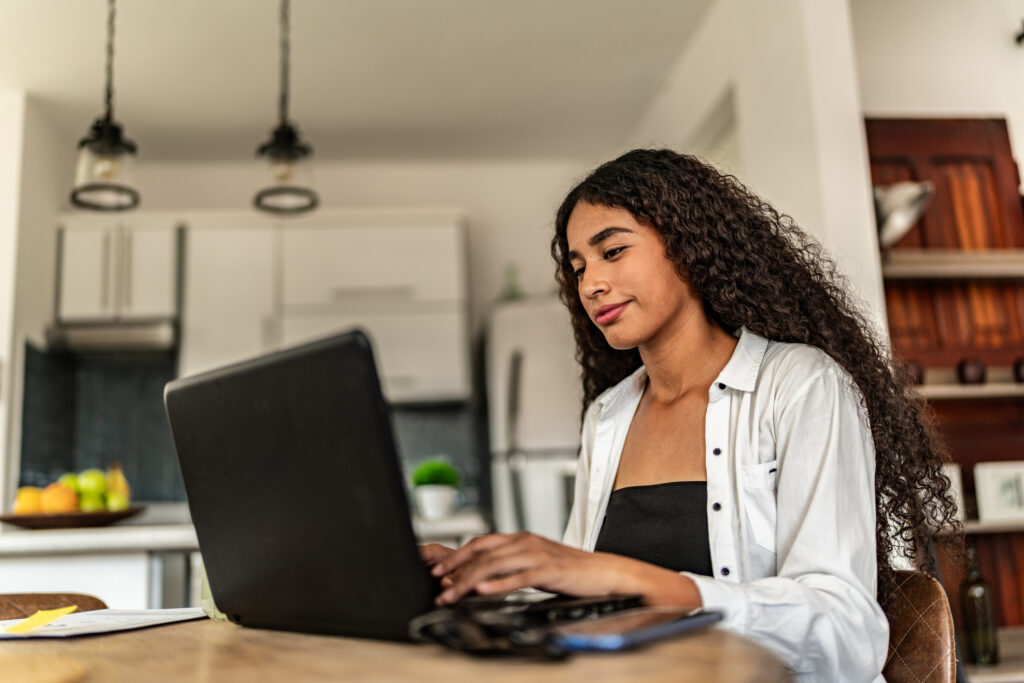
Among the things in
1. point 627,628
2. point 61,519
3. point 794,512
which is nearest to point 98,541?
point 61,519

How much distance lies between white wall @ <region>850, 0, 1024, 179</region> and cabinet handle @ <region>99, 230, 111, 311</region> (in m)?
3.58

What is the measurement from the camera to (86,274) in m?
4.59

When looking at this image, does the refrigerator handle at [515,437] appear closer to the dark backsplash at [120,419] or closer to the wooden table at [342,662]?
the dark backsplash at [120,419]

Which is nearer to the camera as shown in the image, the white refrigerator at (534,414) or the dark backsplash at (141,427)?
the white refrigerator at (534,414)

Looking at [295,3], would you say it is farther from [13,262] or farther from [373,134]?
[13,262]

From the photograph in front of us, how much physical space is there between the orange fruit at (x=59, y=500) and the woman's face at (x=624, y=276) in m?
1.93

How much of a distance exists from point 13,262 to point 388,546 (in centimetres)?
399

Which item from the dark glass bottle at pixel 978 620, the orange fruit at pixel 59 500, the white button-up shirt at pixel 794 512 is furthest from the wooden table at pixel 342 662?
the dark glass bottle at pixel 978 620

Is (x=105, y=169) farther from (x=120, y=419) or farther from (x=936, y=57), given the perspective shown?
(x=936, y=57)

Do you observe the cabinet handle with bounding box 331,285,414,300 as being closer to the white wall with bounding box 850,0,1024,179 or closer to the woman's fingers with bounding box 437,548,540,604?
the white wall with bounding box 850,0,1024,179

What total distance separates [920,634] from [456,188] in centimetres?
452

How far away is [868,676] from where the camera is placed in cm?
103

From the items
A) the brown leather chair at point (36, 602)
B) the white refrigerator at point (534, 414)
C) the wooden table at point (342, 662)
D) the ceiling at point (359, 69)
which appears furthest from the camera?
the white refrigerator at point (534, 414)

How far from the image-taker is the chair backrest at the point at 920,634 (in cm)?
110
